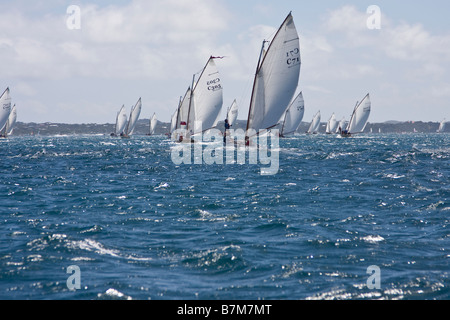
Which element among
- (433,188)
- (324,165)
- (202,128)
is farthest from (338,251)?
(202,128)

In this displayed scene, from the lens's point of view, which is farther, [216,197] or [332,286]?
[216,197]

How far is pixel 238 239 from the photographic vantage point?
46.3 feet

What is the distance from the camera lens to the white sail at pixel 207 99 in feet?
201

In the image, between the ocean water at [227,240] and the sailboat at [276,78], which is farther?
the sailboat at [276,78]

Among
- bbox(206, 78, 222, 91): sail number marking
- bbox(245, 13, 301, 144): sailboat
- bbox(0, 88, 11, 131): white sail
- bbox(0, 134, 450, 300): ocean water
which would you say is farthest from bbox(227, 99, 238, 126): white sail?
bbox(0, 134, 450, 300): ocean water

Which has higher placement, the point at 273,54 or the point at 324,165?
the point at 273,54

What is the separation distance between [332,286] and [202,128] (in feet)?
183

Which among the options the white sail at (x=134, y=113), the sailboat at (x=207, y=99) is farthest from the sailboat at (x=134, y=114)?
the sailboat at (x=207, y=99)

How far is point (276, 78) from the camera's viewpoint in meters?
45.0

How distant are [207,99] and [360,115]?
2538 inches

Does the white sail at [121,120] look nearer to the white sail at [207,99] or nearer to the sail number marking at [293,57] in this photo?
the white sail at [207,99]

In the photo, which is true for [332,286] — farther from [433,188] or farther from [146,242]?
[433,188]

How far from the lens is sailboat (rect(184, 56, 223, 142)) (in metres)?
61.3

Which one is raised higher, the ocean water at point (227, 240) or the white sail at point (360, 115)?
the white sail at point (360, 115)
